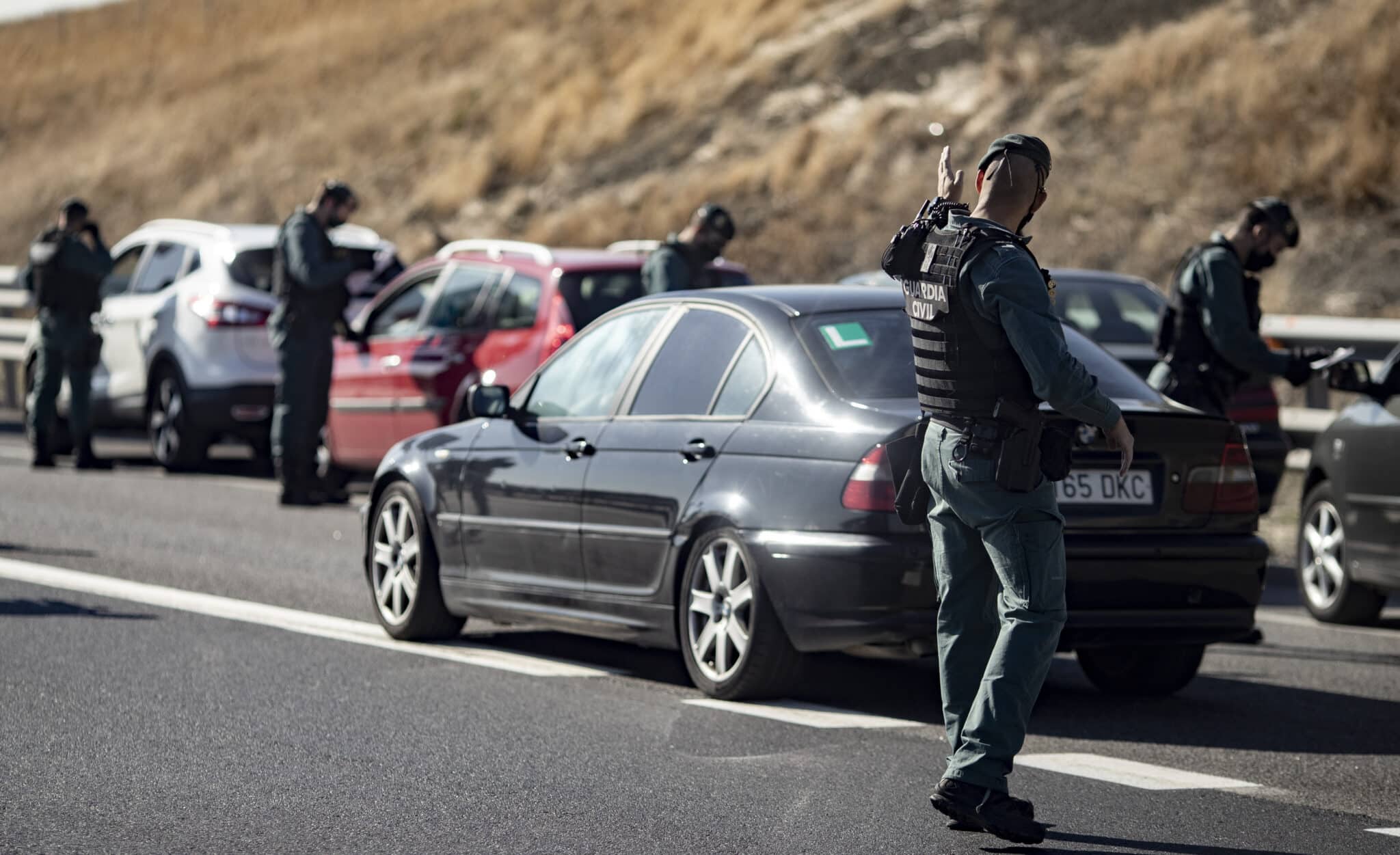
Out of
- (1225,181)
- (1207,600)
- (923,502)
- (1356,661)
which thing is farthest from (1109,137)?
(923,502)

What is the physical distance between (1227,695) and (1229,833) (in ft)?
8.55

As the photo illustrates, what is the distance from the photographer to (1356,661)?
30.1 ft

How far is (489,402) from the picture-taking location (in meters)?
8.55

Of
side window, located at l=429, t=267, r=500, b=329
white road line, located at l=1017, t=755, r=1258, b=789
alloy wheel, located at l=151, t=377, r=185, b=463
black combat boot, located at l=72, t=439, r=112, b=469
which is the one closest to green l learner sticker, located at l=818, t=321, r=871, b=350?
white road line, located at l=1017, t=755, r=1258, b=789

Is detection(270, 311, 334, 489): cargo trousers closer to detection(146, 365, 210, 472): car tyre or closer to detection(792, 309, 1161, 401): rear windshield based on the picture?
detection(146, 365, 210, 472): car tyre

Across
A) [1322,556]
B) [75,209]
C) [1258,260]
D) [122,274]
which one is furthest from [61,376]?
[1258,260]

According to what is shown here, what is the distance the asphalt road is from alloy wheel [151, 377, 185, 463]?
21.5 feet

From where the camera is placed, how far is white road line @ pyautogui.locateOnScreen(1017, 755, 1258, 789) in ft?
20.7

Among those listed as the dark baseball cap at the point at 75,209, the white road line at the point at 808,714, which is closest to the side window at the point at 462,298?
the dark baseball cap at the point at 75,209

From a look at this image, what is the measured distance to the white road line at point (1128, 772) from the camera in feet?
20.7

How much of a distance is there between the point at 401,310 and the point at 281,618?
5526 millimetres

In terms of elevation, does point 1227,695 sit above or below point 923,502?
below

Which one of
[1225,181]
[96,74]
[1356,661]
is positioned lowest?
[1356,661]

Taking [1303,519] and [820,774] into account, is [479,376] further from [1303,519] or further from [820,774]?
[820,774]
